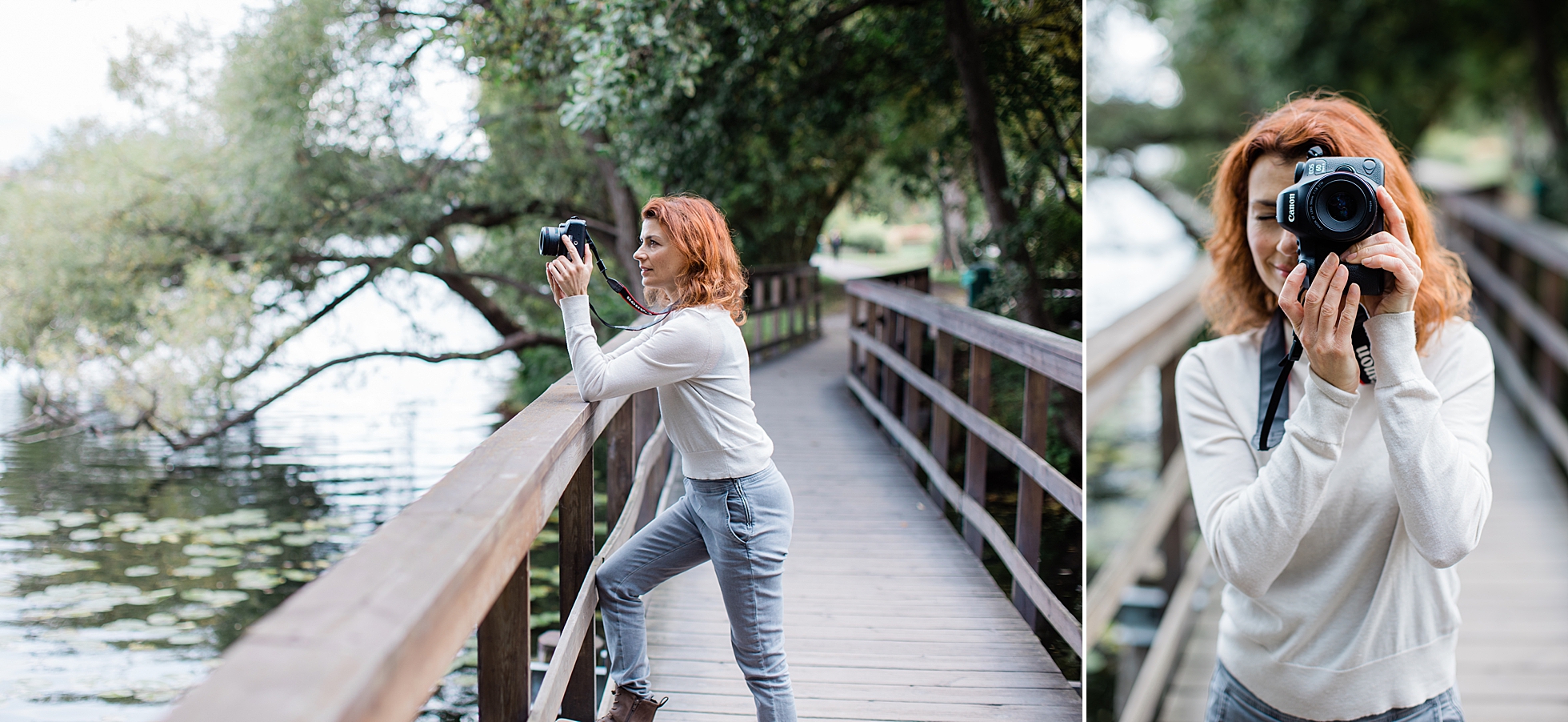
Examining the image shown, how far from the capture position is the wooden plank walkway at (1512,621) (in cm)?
261

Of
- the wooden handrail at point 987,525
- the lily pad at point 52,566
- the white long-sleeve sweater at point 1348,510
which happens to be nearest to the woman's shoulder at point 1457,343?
the white long-sleeve sweater at point 1348,510

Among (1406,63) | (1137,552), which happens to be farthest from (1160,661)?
(1406,63)

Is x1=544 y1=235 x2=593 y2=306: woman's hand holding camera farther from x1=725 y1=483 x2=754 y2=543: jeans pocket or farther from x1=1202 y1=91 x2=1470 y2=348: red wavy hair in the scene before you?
x1=1202 y1=91 x2=1470 y2=348: red wavy hair

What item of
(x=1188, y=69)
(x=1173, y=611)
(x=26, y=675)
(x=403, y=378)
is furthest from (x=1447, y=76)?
(x=26, y=675)

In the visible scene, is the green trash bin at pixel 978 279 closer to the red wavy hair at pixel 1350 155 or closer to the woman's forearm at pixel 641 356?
the red wavy hair at pixel 1350 155

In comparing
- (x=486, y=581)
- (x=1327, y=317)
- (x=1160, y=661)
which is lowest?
(x=1160, y=661)

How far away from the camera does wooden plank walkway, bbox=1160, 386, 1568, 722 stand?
2610 mm

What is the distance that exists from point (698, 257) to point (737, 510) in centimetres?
34

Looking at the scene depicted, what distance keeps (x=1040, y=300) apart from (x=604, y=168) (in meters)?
0.74

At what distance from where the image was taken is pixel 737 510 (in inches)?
46.6

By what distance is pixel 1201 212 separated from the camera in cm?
402

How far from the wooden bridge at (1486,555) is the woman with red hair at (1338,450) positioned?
364 mm

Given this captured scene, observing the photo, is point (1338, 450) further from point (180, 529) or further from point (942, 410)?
point (180, 529)

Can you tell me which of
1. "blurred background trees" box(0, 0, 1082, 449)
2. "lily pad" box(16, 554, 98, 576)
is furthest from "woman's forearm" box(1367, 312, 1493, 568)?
"lily pad" box(16, 554, 98, 576)
